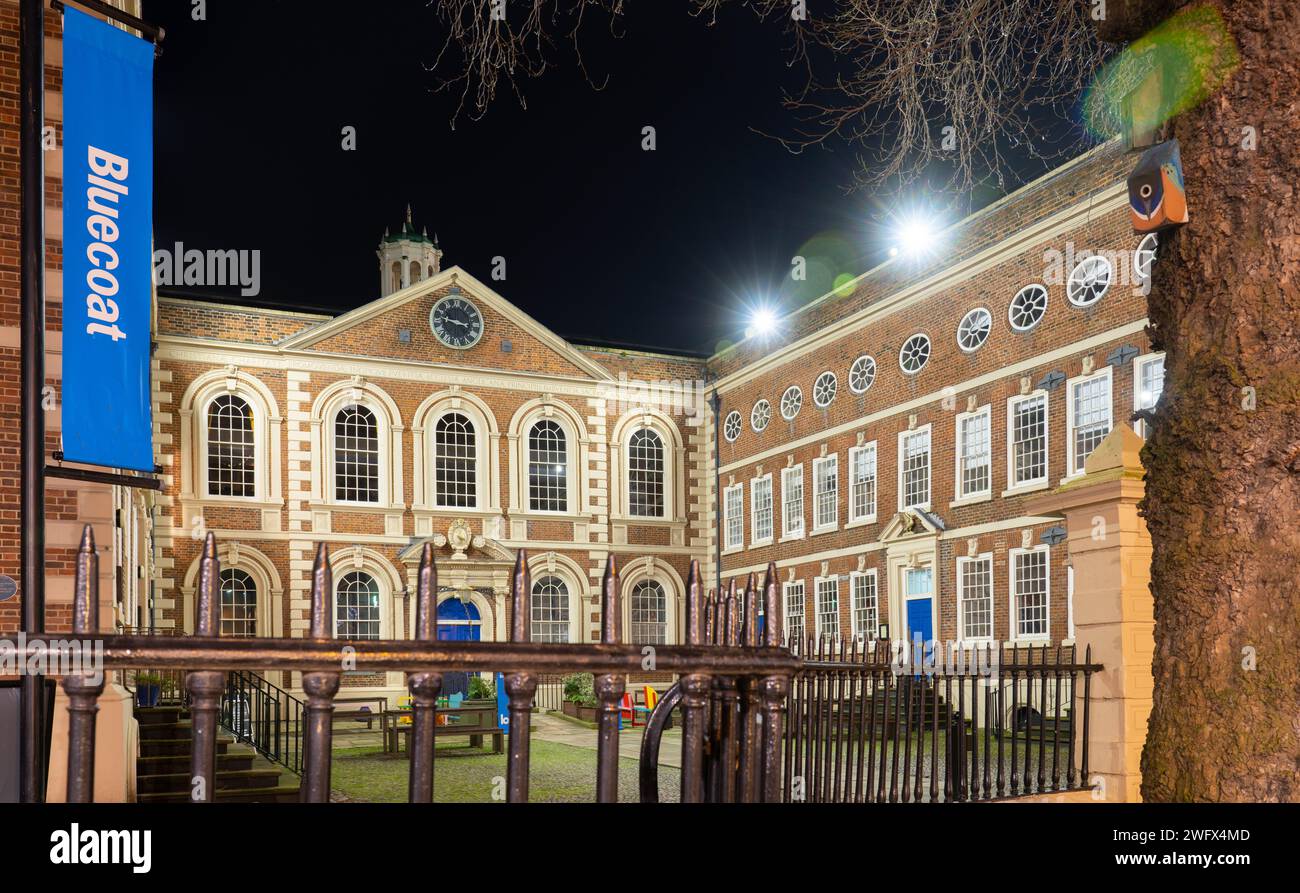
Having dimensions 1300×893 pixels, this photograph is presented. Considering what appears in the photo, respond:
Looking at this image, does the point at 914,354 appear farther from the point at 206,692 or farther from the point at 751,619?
the point at 206,692

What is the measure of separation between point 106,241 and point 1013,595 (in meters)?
18.1

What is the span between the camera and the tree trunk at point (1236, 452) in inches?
146

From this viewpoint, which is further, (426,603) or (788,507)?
(788,507)

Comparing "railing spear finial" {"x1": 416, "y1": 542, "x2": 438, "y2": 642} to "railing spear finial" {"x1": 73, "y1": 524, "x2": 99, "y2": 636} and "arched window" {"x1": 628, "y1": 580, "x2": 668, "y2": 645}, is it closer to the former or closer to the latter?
"railing spear finial" {"x1": 73, "y1": 524, "x2": 99, "y2": 636}

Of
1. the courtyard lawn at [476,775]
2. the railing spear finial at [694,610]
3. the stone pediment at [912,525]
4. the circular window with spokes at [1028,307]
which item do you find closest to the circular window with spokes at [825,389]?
the stone pediment at [912,525]

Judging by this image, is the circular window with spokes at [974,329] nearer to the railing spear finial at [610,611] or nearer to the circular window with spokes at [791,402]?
the circular window with spokes at [791,402]

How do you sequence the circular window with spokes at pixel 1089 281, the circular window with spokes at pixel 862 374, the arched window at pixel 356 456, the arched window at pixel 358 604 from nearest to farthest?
1. the circular window with spokes at pixel 1089 281
2. the circular window with spokes at pixel 862 374
3. the arched window at pixel 358 604
4. the arched window at pixel 356 456

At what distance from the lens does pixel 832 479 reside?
28.7 meters

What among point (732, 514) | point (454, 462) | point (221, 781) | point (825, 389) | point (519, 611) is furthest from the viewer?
point (732, 514)

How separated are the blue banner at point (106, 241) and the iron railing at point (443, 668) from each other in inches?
269

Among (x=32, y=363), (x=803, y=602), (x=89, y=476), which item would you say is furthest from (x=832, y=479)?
(x=32, y=363)

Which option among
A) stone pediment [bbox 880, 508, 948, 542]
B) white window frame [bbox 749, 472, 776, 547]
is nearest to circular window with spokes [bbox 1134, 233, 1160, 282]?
stone pediment [bbox 880, 508, 948, 542]
